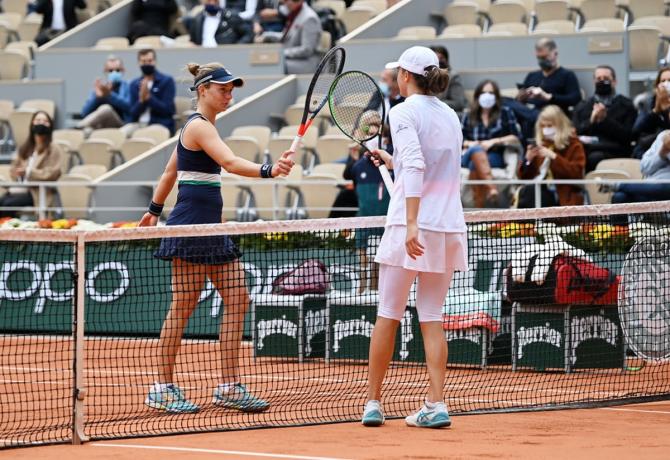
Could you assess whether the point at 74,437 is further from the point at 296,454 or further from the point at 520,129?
the point at 520,129

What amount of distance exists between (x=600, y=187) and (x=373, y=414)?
17.4ft

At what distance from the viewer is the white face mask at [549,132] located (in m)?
11.7

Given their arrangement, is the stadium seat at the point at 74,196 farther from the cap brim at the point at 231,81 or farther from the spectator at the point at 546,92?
the cap brim at the point at 231,81

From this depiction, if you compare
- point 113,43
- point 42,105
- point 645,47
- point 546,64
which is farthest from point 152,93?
point 645,47

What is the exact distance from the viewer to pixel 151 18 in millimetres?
19109

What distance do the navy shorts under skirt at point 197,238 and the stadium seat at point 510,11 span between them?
31.1 ft

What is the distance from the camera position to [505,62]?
15109 millimetres

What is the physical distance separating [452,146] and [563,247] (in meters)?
2.98

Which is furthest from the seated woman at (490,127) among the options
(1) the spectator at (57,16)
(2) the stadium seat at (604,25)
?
(1) the spectator at (57,16)

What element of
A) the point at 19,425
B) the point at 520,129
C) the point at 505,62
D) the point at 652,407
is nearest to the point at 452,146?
the point at 652,407

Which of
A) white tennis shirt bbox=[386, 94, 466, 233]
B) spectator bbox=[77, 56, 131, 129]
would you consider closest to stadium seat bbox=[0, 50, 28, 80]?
spectator bbox=[77, 56, 131, 129]

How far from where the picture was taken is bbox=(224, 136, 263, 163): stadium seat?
563 inches

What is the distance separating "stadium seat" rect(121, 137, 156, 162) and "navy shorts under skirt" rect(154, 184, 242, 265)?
320 inches

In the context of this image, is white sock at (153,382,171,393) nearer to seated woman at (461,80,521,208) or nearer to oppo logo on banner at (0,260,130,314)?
oppo logo on banner at (0,260,130,314)
